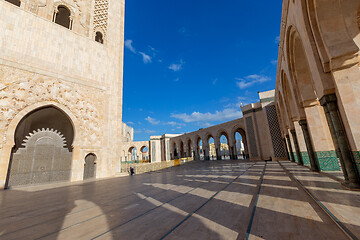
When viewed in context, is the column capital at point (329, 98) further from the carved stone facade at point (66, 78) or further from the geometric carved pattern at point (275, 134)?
the geometric carved pattern at point (275, 134)

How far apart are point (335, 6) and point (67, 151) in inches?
417

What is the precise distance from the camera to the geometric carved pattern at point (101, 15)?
391 inches

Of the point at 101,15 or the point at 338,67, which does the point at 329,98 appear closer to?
the point at 338,67

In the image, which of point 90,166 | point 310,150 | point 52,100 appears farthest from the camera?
point 90,166

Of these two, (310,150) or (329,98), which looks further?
(310,150)

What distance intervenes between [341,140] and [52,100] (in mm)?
10248

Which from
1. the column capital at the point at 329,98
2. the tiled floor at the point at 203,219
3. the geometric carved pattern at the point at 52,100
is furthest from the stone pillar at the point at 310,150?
the geometric carved pattern at the point at 52,100

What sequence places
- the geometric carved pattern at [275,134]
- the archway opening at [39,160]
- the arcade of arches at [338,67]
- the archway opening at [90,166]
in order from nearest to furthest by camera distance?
the arcade of arches at [338,67], the archway opening at [39,160], the archway opening at [90,166], the geometric carved pattern at [275,134]

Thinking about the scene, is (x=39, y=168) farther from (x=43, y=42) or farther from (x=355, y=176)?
(x=355, y=176)

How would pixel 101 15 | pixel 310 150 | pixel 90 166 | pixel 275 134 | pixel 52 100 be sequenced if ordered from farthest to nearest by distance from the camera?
pixel 275 134
pixel 101 15
pixel 90 166
pixel 52 100
pixel 310 150

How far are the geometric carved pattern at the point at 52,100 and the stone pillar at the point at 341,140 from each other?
9216 millimetres

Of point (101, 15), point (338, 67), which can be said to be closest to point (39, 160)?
point (101, 15)

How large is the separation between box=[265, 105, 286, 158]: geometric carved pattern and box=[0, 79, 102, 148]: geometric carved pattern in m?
13.3

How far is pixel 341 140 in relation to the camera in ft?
10.8
